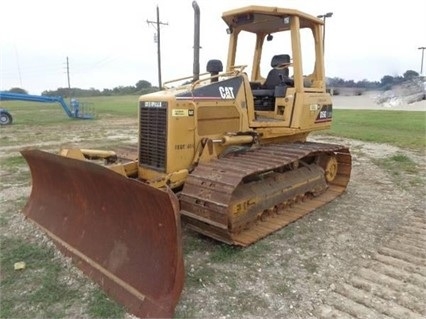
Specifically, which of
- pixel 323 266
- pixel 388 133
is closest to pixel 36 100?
pixel 388 133

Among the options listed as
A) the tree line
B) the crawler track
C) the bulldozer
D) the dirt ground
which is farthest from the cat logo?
the tree line

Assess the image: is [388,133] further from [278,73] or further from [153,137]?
[153,137]

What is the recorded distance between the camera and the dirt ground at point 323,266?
3.34 metres

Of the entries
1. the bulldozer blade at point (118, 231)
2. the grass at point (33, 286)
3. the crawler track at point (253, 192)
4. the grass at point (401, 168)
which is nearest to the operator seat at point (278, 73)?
the crawler track at point (253, 192)

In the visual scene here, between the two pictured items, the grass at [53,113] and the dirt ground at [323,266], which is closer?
the dirt ground at [323,266]

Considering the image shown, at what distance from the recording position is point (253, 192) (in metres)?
4.96

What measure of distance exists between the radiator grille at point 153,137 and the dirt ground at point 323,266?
987 mm

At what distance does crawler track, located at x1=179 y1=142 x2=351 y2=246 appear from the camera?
4320 mm

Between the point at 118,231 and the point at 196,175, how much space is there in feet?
3.76

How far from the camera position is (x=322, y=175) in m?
6.50

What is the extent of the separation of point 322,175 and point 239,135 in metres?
1.81

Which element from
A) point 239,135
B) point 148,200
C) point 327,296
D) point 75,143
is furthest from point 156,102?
point 75,143

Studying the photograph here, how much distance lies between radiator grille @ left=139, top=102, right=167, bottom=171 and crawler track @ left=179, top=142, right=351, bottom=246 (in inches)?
20.7

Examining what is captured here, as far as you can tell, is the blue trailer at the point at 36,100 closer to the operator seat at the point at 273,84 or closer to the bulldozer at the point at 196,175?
the bulldozer at the point at 196,175
